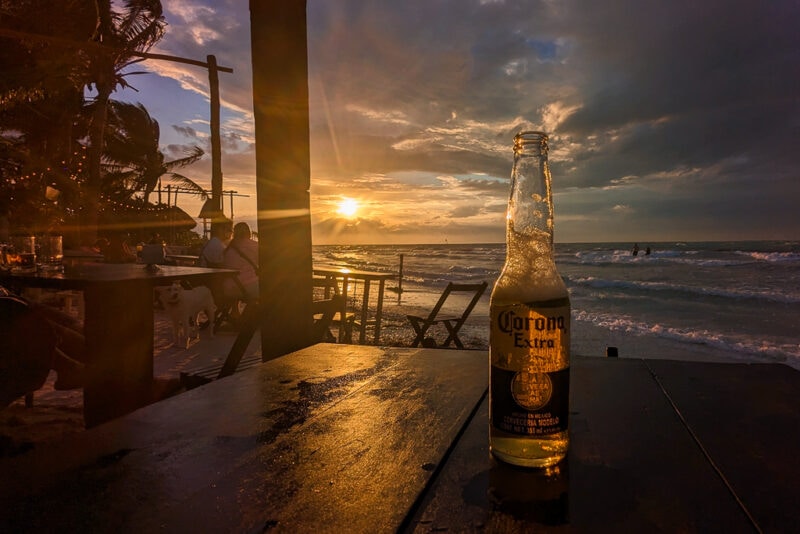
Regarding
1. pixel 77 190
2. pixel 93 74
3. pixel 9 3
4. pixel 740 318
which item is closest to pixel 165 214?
pixel 77 190

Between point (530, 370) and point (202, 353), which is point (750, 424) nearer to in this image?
point (530, 370)

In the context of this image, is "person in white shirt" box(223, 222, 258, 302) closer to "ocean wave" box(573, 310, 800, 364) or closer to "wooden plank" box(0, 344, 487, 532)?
"wooden plank" box(0, 344, 487, 532)

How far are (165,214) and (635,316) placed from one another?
2145 cm

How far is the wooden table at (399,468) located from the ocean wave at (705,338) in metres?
9.66

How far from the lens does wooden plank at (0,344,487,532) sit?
1.91 feet

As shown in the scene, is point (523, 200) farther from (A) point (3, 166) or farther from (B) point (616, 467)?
(A) point (3, 166)

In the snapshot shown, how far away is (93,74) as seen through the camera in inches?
484

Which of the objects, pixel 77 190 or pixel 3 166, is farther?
pixel 77 190

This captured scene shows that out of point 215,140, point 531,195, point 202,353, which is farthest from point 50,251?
point 215,140

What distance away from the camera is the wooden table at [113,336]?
9.57 feet

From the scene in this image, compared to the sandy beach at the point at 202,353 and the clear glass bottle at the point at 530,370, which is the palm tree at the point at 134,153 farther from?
the clear glass bottle at the point at 530,370

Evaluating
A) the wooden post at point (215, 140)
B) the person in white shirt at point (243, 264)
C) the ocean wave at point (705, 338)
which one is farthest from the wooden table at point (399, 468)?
the wooden post at point (215, 140)

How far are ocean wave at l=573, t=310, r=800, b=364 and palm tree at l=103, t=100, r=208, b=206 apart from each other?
18103 millimetres

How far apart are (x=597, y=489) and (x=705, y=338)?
39.6 feet
